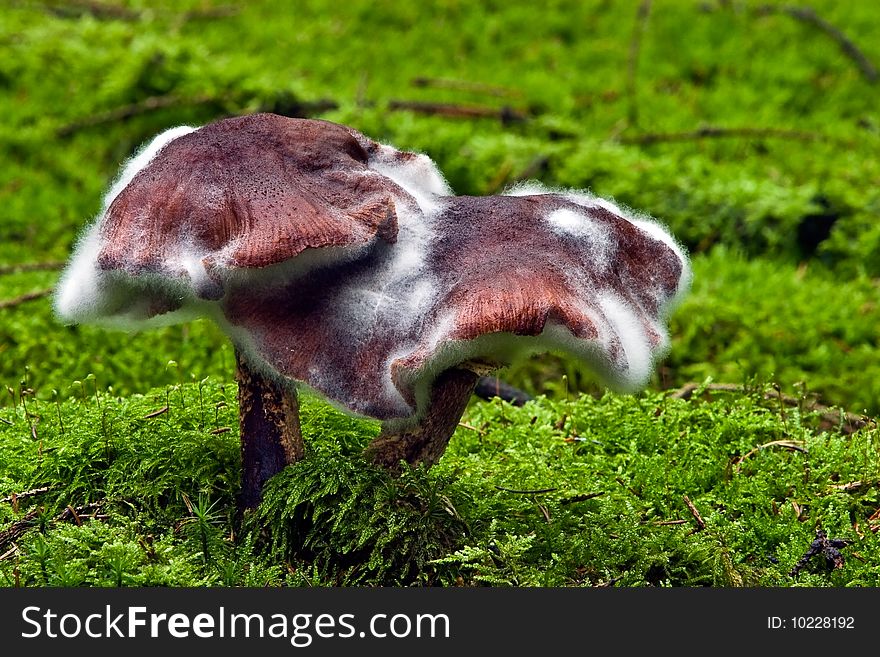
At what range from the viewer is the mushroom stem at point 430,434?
2445 millimetres

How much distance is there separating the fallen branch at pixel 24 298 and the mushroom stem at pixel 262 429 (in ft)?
8.34

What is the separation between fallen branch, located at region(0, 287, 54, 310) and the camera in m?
4.69

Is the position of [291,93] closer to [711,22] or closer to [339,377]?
[711,22]

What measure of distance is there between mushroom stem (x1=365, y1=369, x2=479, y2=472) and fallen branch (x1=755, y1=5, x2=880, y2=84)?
6884 millimetres

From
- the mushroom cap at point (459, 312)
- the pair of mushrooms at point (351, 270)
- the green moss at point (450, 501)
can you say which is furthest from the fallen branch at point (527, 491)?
the mushroom cap at point (459, 312)

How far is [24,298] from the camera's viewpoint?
185 inches

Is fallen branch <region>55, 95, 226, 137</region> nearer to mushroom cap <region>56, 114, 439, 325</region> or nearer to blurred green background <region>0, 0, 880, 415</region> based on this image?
blurred green background <region>0, 0, 880, 415</region>

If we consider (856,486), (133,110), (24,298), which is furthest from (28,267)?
(856,486)

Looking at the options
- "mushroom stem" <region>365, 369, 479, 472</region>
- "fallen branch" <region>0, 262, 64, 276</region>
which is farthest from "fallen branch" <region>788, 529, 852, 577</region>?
"fallen branch" <region>0, 262, 64, 276</region>

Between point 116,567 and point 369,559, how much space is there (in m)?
0.58

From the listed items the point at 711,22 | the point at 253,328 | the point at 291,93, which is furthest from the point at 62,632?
the point at 711,22

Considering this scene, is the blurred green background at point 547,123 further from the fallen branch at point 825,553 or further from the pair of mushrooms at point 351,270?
the pair of mushrooms at point 351,270

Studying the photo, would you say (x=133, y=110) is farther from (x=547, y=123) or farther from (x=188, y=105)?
(x=547, y=123)

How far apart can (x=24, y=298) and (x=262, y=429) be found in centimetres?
264
